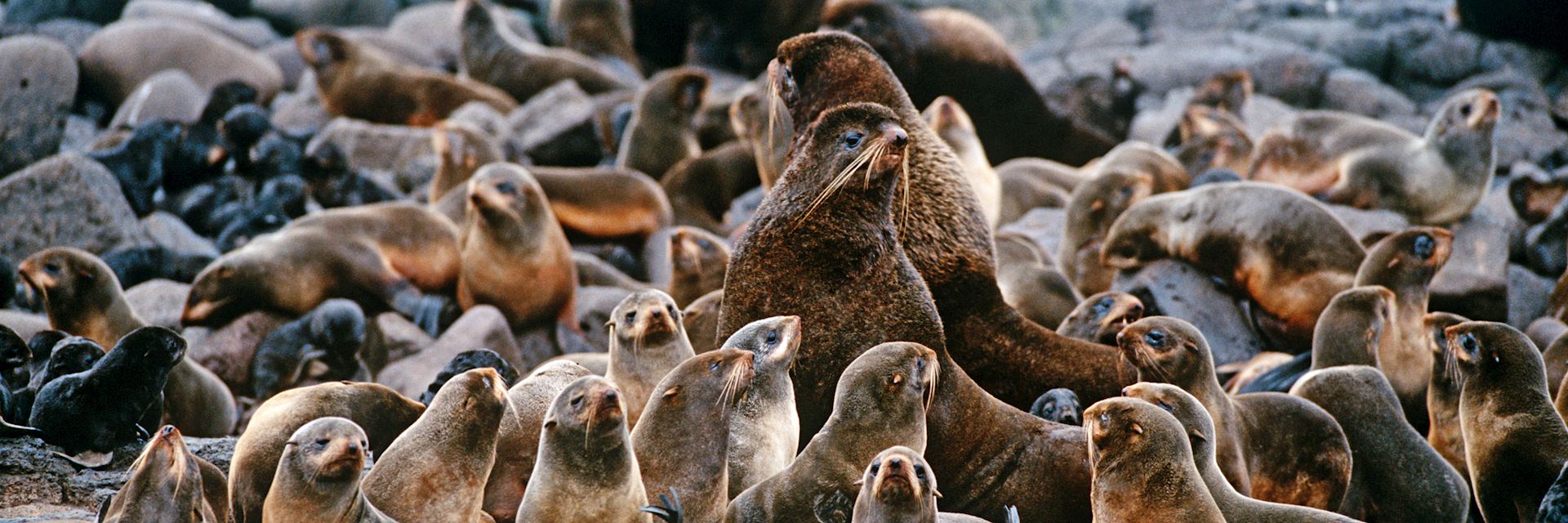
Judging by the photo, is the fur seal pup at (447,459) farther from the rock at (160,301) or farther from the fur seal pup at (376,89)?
the fur seal pup at (376,89)

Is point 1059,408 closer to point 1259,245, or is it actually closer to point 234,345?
point 1259,245

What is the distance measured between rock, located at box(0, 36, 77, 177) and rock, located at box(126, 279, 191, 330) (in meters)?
3.49

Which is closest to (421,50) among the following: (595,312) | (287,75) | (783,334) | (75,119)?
(287,75)

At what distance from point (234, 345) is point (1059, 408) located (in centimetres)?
486

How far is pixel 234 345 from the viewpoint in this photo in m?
8.65

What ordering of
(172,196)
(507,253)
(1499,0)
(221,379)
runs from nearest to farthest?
(221,379) → (507,253) → (172,196) → (1499,0)

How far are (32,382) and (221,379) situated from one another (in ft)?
7.04

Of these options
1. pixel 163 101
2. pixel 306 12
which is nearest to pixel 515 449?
pixel 163 101

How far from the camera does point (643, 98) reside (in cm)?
1277

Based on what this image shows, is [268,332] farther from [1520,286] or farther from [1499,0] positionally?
[1499,0]

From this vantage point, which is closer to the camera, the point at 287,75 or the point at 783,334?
the point at 783,334

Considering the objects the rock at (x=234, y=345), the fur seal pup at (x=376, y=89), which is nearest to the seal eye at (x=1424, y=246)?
the rock at (x=234, y=345)

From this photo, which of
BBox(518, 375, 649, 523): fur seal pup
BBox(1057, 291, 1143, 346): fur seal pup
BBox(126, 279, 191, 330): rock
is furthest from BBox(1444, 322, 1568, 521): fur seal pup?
BBox(126, 279, 191, 330): rock

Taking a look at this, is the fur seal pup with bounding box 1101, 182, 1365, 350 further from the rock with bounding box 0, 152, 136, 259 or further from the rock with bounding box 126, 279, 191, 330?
the rock with bounding box 0, 152, 136, 259
